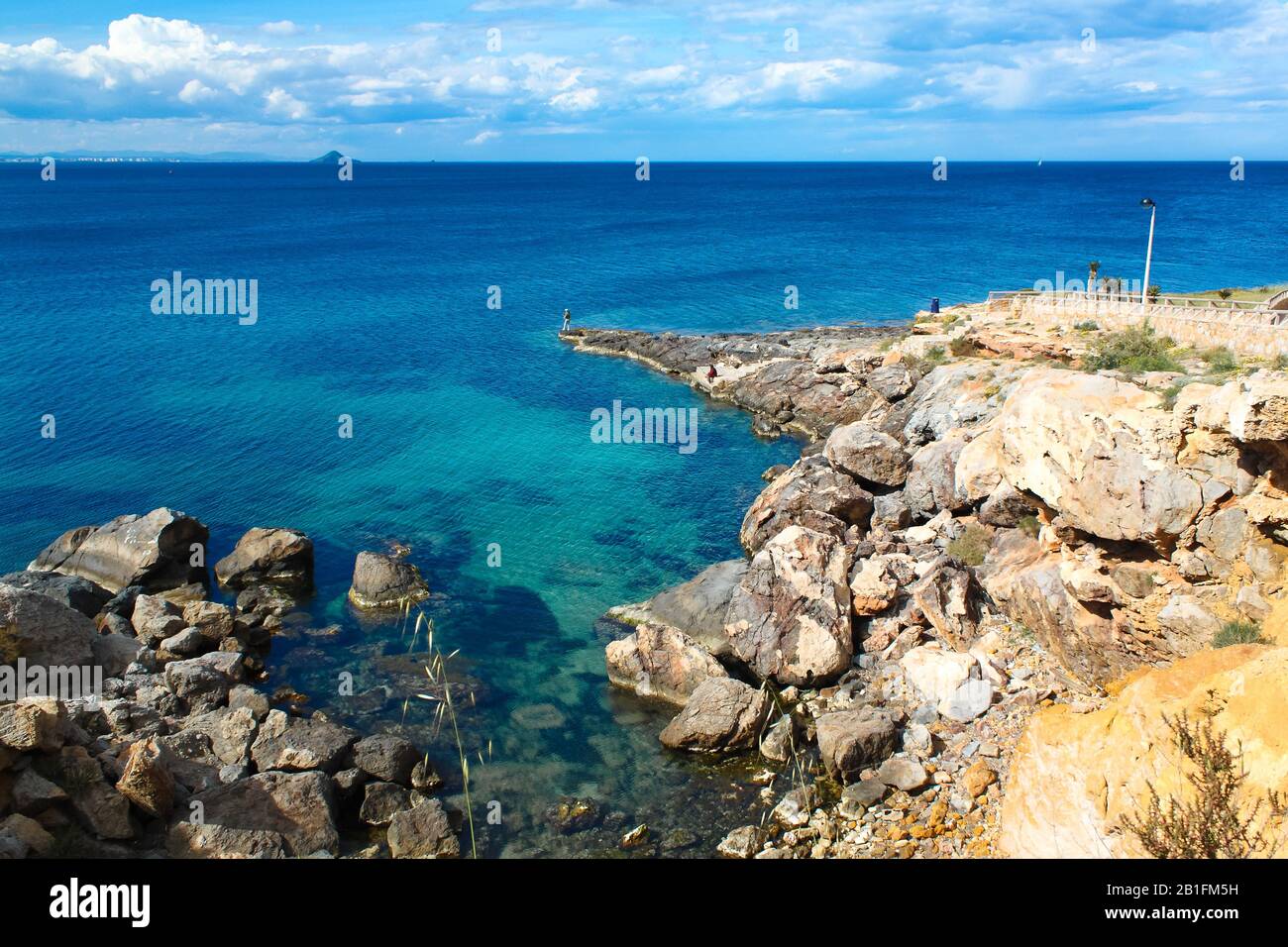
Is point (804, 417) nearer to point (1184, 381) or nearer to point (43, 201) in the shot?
point (1184, 381)

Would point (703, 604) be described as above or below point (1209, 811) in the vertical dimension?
below

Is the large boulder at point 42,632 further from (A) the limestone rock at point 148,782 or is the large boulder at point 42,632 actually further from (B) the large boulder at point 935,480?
(B) the large boulder at point 935,480

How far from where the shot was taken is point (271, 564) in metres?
30.5

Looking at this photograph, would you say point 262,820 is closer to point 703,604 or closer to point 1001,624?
point 703,604

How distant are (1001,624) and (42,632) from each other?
955 inches

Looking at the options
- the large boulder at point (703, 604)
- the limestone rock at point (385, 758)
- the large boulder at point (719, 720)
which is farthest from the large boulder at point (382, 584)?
the large boulder at point (719, 720)

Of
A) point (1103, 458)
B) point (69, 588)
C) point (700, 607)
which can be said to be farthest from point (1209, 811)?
point (69, 588)

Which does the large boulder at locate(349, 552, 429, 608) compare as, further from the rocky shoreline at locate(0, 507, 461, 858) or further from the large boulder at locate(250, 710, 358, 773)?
the large boulder at locate(250, 710, 358, 773)

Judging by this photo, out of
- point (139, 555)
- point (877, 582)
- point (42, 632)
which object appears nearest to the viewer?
point (42, 632)

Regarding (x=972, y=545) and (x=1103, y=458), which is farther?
(x=972, y=545)

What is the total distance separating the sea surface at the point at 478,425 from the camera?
2358 centimetres
